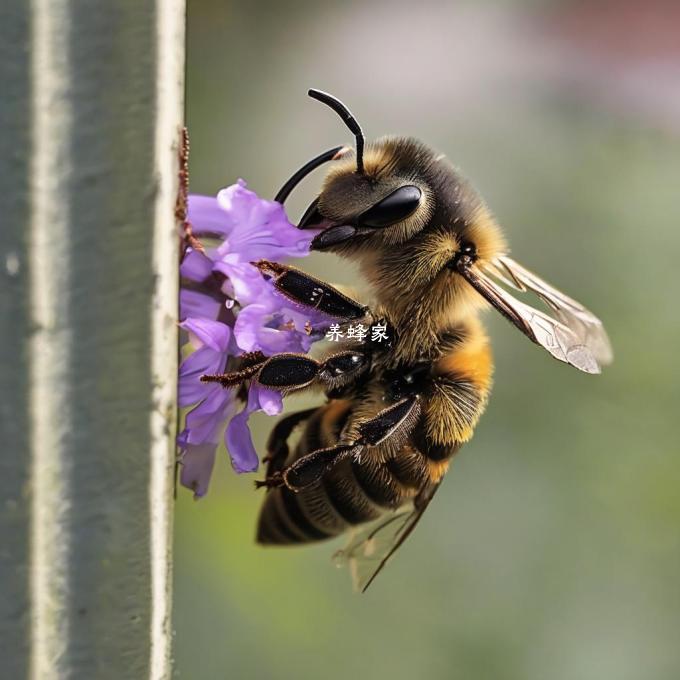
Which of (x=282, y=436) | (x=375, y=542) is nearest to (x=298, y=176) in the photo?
(x=282, y=436)

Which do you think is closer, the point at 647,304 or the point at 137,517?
the point at 137,517

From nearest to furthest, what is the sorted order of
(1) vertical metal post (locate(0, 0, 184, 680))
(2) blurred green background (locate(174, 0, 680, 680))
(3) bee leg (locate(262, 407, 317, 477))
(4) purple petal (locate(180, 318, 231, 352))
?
(1) vertical metal post (locate(0, 0, 184, 680)), (4) purple petal (locate(180, 318, 231, 352)), (3) bee leg (locate(262, 407, 317, 477)), (2) blurred green background (locate(174, 0, 680, 680))

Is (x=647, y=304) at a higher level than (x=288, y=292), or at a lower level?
lower

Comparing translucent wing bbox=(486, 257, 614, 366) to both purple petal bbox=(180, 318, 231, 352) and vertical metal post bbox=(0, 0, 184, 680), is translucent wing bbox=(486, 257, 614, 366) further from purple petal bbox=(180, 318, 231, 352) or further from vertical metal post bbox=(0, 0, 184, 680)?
vertical metal post bbox=(0, 0, 184, 680)

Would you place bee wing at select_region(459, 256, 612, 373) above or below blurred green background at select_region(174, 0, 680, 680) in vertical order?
above

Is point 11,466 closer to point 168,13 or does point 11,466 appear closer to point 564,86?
point 168,13

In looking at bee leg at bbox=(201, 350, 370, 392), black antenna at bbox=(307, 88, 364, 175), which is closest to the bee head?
black antenna at bbox=(307, 88, 364, 175)

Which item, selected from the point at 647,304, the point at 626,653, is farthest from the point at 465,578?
the point at 647,304

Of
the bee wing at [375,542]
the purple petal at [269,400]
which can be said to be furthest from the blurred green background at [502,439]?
the purple petal at [269,400]
